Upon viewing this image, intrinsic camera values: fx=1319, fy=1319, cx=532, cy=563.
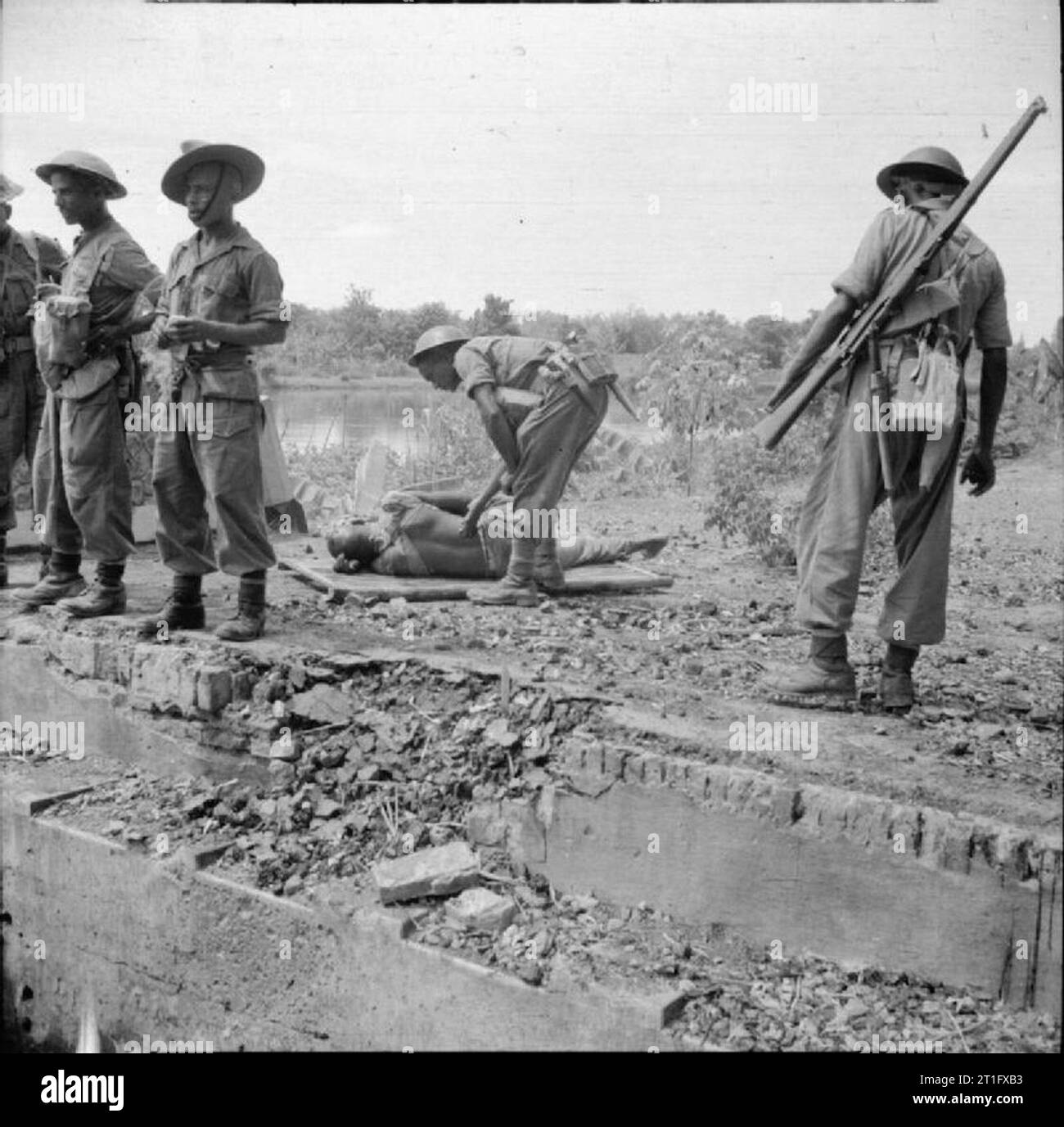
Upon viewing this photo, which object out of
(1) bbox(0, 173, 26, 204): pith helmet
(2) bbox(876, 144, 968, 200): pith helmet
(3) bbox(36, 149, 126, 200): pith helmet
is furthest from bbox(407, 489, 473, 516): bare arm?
(2) bbox(876, 144, 968, 200): pith helmet

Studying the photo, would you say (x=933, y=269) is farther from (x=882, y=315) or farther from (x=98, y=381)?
(x=98, y=381)

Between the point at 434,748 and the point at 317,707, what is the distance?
585 millimetres

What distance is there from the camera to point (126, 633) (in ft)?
19.5

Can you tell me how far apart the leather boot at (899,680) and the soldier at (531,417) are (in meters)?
2.32

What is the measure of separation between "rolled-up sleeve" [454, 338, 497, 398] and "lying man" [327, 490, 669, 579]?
27.7 inches

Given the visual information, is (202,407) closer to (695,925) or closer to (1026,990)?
(695,925)

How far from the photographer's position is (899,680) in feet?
15.5

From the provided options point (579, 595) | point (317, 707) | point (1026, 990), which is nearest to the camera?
point (1026, 990)

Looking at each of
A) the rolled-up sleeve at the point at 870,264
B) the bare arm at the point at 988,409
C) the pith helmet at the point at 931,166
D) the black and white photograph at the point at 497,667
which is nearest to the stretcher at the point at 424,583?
the black and white photograph at the point at 497,667

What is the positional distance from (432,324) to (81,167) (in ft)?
8.49

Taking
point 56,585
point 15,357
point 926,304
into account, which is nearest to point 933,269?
point 926,304

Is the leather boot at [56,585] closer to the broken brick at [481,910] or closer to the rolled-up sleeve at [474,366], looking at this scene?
the rolled-up sleeve at [474,366]

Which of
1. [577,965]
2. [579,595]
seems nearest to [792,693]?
[577,965]
